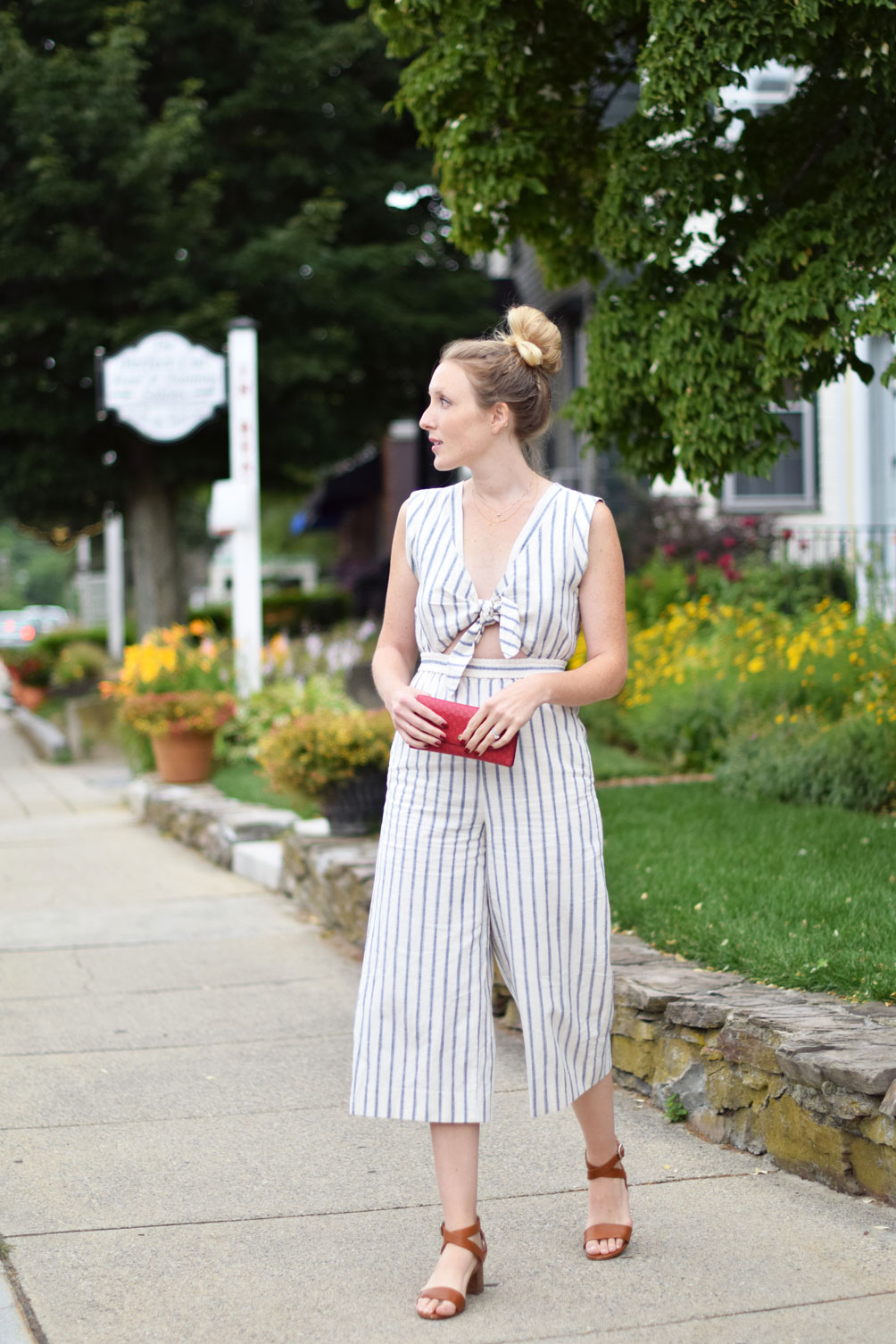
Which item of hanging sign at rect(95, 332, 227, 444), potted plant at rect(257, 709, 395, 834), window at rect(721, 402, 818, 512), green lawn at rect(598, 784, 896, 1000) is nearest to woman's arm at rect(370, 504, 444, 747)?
green lawn at rect(598, 784, 896, 1000)

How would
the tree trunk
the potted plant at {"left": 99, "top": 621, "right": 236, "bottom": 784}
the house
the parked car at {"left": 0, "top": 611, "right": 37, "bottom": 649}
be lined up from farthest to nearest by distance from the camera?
1. the parked car at {"left": 0, "top": 611, "right": 37, "bottom": 649}
2. the tree trunk
3. the house
4. the potted plant at {"left": 99, "top": 621, "right": 236, "bottom": 784}

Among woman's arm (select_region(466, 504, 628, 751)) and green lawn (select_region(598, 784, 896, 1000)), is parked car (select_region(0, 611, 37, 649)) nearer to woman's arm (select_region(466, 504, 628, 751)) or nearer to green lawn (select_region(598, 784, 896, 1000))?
green lawn (select_region(598, 784, 896, 1000))

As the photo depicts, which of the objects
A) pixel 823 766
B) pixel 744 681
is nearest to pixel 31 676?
pixel 744 681

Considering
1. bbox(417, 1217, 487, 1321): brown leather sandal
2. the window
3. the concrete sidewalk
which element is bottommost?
the concrete sidewalk

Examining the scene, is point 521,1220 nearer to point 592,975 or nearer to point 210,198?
point 592,975

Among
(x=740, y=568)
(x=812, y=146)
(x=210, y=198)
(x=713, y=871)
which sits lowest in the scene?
(x=713, y=871)

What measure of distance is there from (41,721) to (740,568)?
33.3 feet

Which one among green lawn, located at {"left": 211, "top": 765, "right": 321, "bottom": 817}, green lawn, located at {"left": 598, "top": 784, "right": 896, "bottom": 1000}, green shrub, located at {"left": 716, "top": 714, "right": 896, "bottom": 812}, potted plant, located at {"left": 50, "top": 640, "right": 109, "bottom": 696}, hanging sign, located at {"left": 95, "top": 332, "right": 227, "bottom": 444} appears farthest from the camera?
potted plant, located at {"left": 50, "top": 640, "right": 109, "bottom": 696}

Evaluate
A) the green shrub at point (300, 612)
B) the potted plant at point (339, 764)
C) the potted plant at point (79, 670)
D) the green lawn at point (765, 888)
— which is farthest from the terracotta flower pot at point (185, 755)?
the green shrub at point (300, 612)

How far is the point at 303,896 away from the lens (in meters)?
7.40

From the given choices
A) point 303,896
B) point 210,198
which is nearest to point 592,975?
point 303,896

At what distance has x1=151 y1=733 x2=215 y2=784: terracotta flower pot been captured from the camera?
10914 millimetres

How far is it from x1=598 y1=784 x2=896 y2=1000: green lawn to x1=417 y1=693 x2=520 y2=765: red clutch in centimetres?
168

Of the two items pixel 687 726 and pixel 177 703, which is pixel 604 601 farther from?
pixel 177 703
